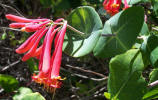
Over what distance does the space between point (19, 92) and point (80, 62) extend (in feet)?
2.52

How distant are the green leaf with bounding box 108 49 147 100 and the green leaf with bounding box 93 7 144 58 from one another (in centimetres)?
16

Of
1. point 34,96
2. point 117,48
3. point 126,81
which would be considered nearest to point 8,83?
point 34,96

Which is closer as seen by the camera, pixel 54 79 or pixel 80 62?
pixel 54 79

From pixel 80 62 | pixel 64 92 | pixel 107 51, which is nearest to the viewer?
pixel 107 51

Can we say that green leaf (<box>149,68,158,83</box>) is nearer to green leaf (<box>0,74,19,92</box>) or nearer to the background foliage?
the background foliage

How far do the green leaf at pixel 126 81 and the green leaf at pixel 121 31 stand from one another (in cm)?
16

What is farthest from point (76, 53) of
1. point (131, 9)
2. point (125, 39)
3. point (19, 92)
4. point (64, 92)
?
point (64, 92)

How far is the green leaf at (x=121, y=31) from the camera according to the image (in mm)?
1224

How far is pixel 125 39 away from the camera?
1280mm

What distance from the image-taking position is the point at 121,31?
4.23 ft

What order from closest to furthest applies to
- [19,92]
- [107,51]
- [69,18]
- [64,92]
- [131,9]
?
[131,9]
[107,51]
[69,18]
[19,92]
[64,92]

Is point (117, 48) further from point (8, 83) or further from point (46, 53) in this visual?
point (8, 83)

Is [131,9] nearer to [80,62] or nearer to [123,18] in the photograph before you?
[123,18]

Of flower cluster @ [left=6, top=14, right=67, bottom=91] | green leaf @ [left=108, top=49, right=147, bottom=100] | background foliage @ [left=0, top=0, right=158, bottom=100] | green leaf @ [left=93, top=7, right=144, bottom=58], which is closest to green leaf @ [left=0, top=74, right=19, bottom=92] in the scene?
background foliage @ [left=0, top=0, right=158, bottom=100]
